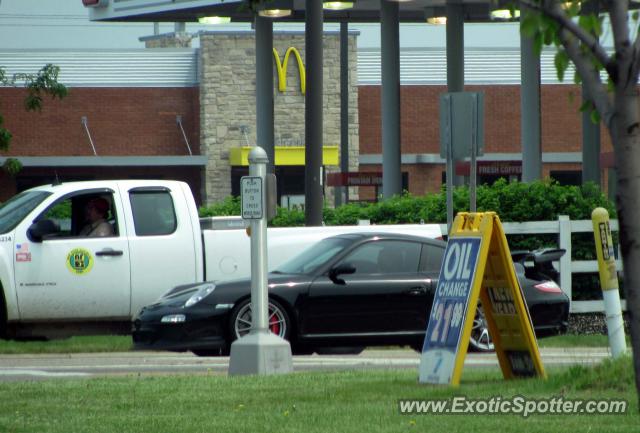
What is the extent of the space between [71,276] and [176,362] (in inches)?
70.2

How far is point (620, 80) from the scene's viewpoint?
608 centimetres

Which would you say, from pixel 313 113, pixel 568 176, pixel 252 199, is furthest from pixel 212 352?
pixel 568 176

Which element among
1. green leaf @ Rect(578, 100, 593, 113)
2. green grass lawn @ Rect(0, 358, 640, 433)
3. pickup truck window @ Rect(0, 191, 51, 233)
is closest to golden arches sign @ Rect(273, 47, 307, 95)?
pickup truck window @ Rect(0, 191, 51, 233)

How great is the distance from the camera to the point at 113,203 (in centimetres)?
1653

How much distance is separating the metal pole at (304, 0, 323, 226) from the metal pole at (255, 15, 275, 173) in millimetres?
10560

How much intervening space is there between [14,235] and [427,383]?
7.25 m

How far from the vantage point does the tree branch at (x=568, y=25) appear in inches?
235

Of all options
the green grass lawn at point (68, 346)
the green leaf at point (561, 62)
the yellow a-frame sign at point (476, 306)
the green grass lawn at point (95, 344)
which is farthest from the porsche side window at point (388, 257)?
the green leaf at point (561, 62)

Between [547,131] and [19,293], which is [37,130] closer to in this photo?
[547,131]

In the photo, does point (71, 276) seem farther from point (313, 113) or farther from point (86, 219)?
point (313, 113)

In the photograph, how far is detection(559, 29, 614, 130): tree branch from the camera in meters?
6.10

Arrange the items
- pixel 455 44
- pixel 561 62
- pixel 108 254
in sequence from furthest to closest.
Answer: pixel 455 44, pixel 108 254, pixel 561 62

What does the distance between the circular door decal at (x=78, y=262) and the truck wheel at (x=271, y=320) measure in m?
2.18

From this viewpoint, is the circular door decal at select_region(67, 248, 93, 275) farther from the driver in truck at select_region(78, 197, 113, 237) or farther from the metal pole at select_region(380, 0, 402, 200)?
the metal pole at select_region(380, 0, 402, 200)
